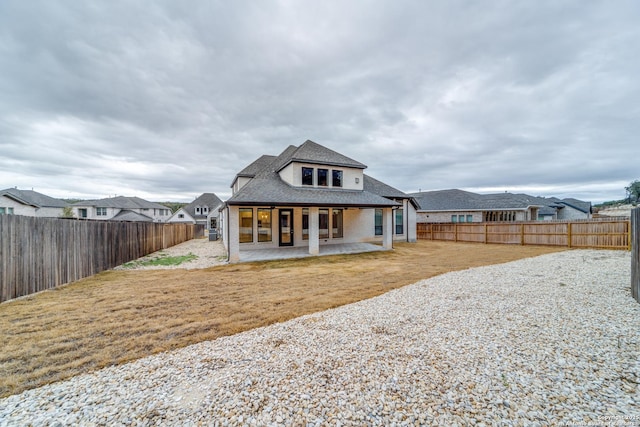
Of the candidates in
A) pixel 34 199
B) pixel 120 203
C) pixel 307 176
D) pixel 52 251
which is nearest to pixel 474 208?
pixel 307 176

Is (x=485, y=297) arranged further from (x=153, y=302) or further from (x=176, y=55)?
(x=176, y=55)

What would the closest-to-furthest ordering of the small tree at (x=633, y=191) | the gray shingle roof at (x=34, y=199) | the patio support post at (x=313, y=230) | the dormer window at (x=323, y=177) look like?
the patio support post at (x=313, y=230) < the dormer window at (x=323, y=177) < the gray shingle roof at (x=34, y=199) < the small tree at (x=633, y=191)

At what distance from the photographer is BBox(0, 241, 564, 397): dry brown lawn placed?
3176 millimetres

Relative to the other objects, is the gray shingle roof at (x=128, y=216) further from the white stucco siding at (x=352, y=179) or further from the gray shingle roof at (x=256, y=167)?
the white stucco siding at (x=352, y=179)

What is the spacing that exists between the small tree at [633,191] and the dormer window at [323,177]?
63.5m

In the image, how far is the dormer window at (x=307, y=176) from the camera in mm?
14680

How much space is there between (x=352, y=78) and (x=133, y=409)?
47.0 ft

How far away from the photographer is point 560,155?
2600cm

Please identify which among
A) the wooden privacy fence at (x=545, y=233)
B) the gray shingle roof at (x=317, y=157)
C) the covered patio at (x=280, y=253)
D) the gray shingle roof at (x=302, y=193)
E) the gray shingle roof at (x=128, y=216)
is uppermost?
the gray shingle roof at (x=317, y=157)

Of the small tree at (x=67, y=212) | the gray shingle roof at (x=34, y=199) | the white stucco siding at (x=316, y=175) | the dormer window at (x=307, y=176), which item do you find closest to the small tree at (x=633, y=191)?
the white stucco siding at (x=316, y=175)

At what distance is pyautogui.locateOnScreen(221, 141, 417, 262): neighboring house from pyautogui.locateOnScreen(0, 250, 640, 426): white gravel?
7913mm

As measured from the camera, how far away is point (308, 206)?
11852 mm

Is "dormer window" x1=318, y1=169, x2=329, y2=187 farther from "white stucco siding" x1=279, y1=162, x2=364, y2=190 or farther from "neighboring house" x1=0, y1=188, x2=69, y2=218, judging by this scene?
"neighboring house" x1=0, y1=188, x2=69, y2=218

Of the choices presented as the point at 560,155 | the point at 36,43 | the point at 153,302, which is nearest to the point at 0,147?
the point at 36,43
